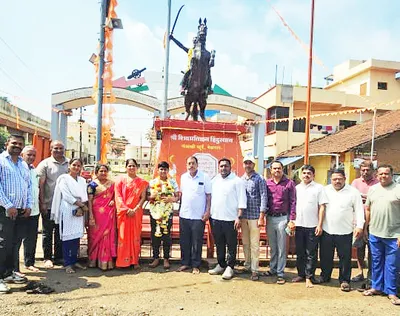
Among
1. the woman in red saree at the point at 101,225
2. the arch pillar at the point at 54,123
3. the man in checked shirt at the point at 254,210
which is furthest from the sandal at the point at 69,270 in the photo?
the arch pillar at the point at 54,123

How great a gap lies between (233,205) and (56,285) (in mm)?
2285

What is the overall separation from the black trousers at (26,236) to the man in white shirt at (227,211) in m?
2.31

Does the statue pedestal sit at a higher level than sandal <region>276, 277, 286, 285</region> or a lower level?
higher

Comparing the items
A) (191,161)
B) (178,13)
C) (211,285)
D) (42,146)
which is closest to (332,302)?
(211,285)

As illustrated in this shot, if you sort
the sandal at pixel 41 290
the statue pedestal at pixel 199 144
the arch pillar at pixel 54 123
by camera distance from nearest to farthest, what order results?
the sandal at pixel 41 290 < the statue pedestal at pixel 199 144 < the arch pillar at pixel 54 123

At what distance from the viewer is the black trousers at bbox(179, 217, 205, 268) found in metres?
4.94

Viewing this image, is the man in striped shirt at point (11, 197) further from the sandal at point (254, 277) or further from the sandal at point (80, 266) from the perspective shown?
the sandal at point (254, 277)

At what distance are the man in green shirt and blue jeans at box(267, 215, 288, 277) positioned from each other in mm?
974

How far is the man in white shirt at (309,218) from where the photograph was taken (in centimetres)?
463

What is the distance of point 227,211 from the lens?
4.76m

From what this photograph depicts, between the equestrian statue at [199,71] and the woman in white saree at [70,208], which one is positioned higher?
the equestrian statue at [199,71]

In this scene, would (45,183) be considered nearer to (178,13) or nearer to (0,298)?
(0,298)

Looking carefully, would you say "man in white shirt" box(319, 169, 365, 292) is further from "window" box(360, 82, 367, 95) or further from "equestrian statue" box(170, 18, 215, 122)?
"window" box(360, 82, 367, 95)

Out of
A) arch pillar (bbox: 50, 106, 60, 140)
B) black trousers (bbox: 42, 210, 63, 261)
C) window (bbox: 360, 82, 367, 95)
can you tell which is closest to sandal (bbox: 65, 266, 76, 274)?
black trousers (bbox: 42, 210, 63, 261)
